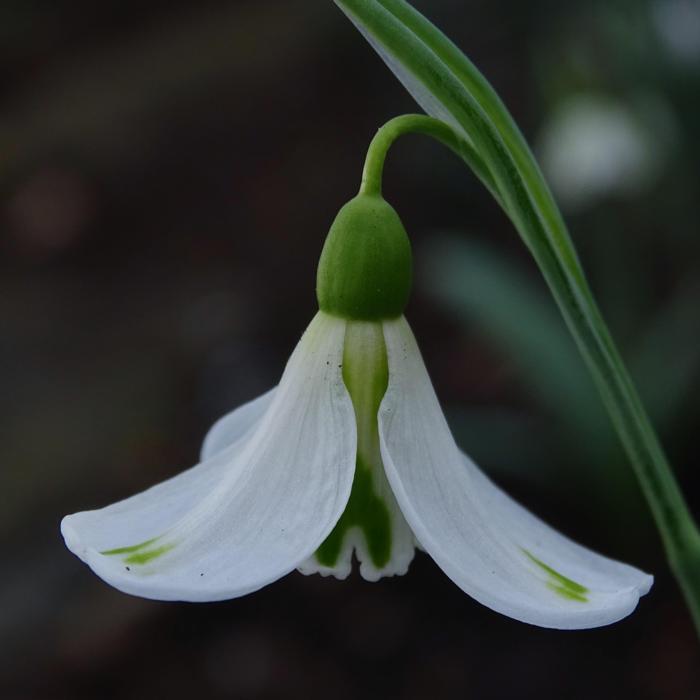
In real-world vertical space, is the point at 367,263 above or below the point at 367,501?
above

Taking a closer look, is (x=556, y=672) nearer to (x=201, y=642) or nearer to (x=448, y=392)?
(x=201, y=642)

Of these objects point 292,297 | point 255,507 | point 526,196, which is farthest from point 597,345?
point 292,297

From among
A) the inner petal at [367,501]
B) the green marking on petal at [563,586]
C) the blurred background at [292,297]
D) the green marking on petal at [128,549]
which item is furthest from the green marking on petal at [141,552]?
the blurred background at [292,297]

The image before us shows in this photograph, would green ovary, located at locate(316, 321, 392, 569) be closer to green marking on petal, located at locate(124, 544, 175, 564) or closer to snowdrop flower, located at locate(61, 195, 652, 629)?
snowdrop flower, located at locate(61, 195, 652, 629)

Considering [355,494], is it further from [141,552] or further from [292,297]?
[292,297]

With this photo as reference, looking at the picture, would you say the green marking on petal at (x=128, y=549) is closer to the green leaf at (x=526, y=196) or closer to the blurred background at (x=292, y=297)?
the green leaf at (x=526, y=196)

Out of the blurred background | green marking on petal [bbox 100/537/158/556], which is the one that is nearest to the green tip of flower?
green marking on petal [bbox 100/537/158/556]
